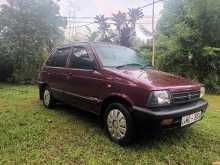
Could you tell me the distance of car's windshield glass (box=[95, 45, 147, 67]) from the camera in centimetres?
427

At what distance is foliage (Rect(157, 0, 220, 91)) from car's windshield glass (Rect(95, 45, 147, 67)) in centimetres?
528

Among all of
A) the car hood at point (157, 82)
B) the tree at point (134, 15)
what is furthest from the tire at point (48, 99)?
the tree at point (134, 15)

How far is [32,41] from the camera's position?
10.3m

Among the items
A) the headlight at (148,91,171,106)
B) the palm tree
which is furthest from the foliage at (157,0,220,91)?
the headlight at (148,91,171,106)

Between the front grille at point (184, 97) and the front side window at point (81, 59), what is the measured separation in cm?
152

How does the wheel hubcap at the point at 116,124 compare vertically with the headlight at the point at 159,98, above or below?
below

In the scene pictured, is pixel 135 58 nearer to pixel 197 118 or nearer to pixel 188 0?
pixel 197 118

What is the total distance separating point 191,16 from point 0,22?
7.83 meters

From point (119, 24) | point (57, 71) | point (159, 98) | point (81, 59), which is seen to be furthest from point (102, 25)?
point (159, 98)

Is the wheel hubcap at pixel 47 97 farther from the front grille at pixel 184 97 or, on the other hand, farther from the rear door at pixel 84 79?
the front grille at pixel 184 97

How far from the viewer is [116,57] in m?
4.52

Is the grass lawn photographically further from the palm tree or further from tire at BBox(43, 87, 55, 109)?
the palm tree

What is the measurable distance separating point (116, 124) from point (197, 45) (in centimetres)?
713

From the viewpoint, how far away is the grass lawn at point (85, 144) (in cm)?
329
